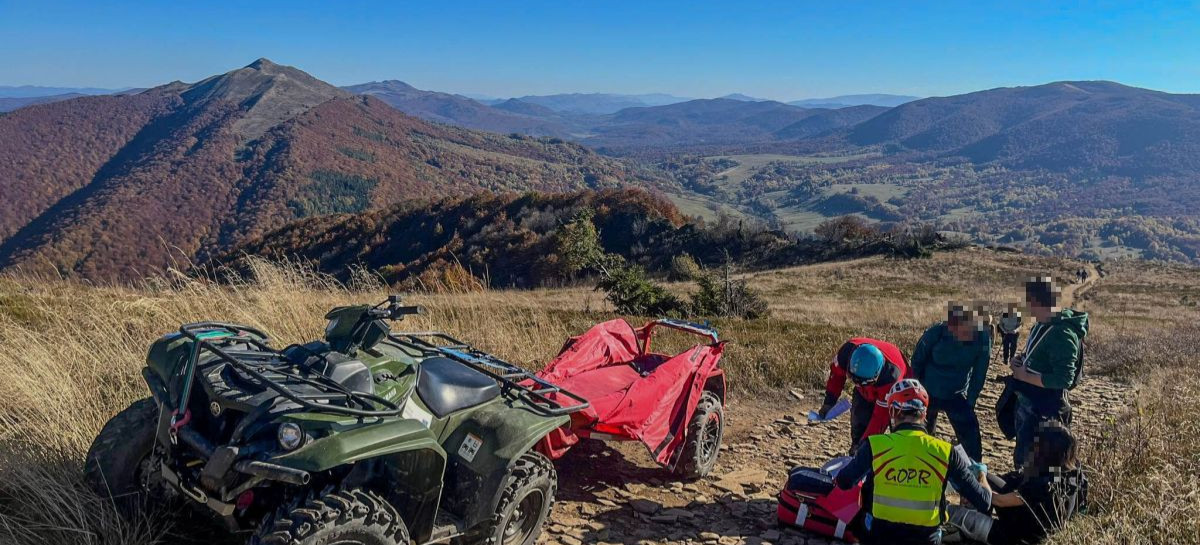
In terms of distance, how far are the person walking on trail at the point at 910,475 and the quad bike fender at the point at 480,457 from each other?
1910mm

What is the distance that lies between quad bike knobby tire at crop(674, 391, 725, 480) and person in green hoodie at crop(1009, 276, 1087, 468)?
7.16ft

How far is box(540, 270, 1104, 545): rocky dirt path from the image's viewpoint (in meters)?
4.54

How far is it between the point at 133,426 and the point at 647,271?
124ft

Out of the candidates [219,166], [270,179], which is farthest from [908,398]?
[219,166]

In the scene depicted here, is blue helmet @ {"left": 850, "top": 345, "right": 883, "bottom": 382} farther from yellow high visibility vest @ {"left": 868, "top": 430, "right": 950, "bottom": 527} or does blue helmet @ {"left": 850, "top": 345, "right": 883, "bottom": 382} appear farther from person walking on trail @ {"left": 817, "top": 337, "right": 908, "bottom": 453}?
yellow high visibility vest @ {"left": 868, "top": 430, "right": 950, "bottom": 527}

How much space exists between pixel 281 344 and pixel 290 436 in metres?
4.24

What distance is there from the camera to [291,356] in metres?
3.46

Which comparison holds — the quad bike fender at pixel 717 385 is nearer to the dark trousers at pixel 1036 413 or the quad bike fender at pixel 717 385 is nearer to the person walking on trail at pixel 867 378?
the person walking on trail at pixel 867 378

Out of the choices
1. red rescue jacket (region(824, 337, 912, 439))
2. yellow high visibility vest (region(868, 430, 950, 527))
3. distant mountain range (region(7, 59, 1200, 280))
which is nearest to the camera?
yellow high visibility vest (region(868, 430, 950, 527))

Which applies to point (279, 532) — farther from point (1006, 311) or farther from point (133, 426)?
point (1006, 311)

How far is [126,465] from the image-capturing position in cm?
334

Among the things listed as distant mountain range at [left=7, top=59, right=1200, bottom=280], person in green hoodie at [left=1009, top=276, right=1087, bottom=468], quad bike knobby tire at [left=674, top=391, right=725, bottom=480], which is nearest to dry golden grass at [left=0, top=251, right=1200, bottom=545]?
person in green hoodie at [left=1009, top=276, right=1087, bottom=468]

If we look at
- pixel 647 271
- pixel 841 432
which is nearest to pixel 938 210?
pixel 647 271

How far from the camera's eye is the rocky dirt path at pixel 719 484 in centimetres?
454
